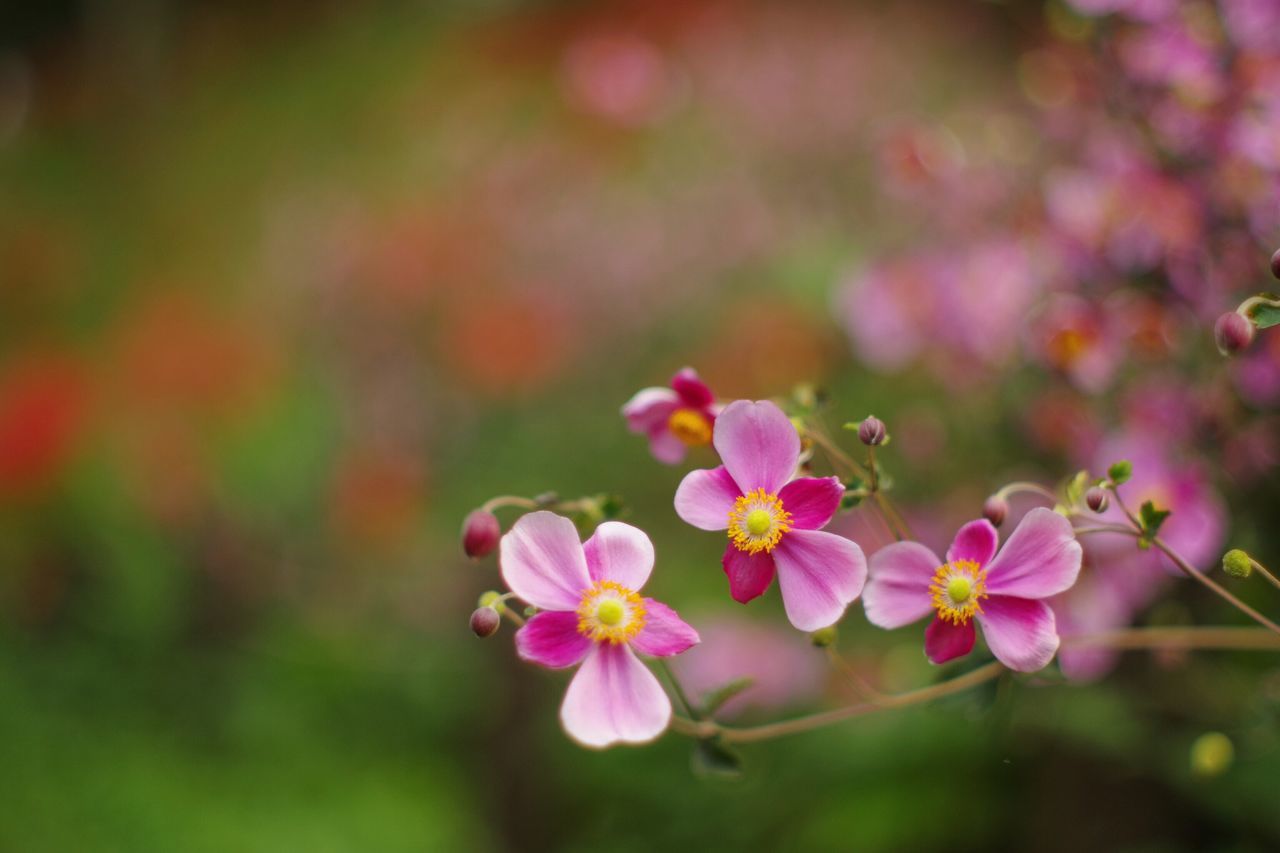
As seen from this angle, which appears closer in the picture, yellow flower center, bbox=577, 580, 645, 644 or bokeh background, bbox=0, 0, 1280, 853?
yellow flower center, bbox=577, 580, 645, 644

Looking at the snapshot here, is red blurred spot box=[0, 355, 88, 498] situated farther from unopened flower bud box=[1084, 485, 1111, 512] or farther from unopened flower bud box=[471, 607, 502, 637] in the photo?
unopened flower bud box=[1084, 485, 1111, 512]

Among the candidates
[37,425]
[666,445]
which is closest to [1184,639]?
[666,445]

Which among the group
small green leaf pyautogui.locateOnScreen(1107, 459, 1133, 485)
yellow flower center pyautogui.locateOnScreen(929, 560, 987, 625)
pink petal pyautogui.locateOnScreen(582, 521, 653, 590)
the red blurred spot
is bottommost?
yellow flower center pyautogui.locateOnScreen(929, 560, 987, 625)

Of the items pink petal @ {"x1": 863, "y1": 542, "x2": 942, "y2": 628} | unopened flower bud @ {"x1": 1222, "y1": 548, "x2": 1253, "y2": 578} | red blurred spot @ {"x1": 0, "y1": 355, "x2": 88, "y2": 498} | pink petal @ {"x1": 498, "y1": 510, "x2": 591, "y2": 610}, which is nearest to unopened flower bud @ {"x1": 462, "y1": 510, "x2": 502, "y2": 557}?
pink petal @ {"x1": 498, "y1": 510, "x2": 591, "y2": 610}

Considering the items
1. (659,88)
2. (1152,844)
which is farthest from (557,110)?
(1152,844)

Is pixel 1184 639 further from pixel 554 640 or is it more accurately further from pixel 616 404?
pixel 616 404

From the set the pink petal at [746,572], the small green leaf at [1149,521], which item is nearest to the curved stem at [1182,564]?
the small green leaf at [1149,521]
